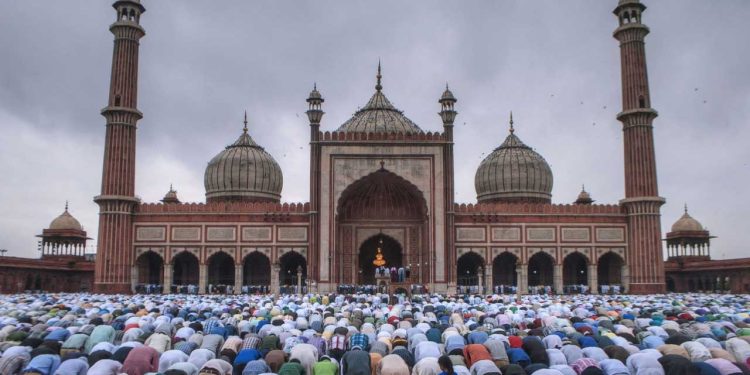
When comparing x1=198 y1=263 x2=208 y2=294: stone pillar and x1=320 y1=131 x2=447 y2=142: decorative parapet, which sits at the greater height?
x1=320 y1=131 x2=447 y2=142: decorative parapet

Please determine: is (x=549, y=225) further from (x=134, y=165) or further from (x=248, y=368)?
(x=248, y=368)

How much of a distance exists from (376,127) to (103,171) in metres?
14.1

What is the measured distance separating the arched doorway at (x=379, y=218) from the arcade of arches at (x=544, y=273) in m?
2.52

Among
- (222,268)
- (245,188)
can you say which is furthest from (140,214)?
(245,188)

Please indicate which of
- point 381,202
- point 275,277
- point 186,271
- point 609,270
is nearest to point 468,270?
point 381,202

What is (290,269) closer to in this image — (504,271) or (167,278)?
(167,278)

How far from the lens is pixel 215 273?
36.8 m

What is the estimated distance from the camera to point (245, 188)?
41781 mm

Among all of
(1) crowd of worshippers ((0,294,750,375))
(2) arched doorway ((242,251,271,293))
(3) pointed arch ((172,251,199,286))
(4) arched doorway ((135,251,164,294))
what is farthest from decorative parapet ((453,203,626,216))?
(1) crowd of worshippers ((0,294,750,375))

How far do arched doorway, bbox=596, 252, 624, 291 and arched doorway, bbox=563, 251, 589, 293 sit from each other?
2.64ft

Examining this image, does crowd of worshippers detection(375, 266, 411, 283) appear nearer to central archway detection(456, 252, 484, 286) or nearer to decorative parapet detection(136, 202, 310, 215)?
central archway detection(456, 252, 484, 286)

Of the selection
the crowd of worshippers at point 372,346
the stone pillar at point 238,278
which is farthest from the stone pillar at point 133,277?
the crowd of worshippers at point 372,346

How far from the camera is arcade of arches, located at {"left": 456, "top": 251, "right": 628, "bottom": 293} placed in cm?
3512

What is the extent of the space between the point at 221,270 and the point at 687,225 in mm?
28118
